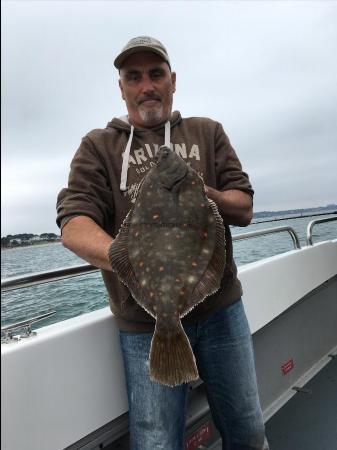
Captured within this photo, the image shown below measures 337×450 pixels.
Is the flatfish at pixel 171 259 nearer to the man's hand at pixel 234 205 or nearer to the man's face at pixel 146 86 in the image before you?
the man's hand at pixel 234 205

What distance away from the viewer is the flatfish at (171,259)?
1.43 metres

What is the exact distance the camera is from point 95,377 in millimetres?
1990

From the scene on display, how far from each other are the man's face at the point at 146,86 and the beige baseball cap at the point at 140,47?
0.10 ft

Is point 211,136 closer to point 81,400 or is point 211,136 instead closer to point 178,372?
point 178,372

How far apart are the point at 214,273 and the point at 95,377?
0.87 meters

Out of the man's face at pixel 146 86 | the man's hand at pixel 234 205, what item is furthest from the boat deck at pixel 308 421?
the man's face at pixel 146 86

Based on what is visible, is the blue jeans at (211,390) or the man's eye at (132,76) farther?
the man's eye at (132,76)

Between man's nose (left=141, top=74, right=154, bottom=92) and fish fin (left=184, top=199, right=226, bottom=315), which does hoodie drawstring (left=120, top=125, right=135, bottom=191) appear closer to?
man's nose (left=141, top=74, right=154, bottom=92)

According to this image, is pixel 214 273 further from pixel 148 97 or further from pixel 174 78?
pixel 174 78

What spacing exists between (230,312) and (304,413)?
1732 mm

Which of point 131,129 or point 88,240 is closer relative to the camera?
point 88,240

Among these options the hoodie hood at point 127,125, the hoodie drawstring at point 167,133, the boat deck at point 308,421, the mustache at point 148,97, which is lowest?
the boat deck at point 308,421

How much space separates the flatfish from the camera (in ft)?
4.71

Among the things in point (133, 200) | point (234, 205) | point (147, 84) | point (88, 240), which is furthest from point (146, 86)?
point (88, 240)
